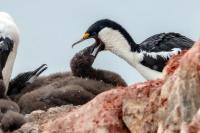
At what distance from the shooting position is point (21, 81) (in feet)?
59.9

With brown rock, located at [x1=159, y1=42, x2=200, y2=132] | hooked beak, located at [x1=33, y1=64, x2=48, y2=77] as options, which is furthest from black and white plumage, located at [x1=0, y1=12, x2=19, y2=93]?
brown rock, located at [x1=159, y1=42, x2=200, y2=132]

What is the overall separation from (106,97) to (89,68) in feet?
17.4

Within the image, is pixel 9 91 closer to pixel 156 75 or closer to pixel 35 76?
pixel 35 76

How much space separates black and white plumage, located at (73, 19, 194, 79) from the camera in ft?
56.4

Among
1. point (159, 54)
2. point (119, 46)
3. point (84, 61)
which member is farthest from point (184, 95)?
point (84, 61)

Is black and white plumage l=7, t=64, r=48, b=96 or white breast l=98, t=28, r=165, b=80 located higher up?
white breast l=98, t=28, r=165, b=80

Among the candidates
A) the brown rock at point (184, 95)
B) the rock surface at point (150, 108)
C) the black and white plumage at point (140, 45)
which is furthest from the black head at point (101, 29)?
the brown rock at point (184, 95)

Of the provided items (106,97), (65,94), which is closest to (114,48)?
(65,94)

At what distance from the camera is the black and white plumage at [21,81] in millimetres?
18172

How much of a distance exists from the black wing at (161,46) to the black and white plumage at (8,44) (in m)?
3.24

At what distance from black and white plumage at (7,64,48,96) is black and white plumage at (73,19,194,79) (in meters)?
1.43

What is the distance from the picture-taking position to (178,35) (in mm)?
17500

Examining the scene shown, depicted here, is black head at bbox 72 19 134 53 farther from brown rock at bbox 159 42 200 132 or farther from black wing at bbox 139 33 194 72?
brown rock at bbox 159 42 200 132

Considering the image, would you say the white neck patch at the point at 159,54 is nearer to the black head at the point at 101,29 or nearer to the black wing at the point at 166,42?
the black wing at the point at 166,42
